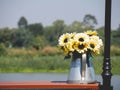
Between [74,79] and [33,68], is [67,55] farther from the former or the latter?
[33,68]

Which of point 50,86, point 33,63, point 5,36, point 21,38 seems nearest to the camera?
point 50,86

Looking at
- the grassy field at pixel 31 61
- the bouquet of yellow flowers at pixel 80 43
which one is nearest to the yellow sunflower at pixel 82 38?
the bouquet of yellow flowers at pixel 80 43

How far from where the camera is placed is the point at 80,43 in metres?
4.14

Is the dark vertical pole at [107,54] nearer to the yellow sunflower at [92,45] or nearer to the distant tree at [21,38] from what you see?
the yellow sunflower at [92,45]

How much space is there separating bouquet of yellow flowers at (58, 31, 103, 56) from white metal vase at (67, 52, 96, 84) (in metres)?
0.05

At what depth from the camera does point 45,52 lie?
2573 centimetres

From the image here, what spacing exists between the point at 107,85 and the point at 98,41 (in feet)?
1.21

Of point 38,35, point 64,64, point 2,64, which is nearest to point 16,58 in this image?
point 2,64

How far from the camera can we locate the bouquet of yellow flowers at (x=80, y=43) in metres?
4.14

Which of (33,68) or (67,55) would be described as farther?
(33,68)

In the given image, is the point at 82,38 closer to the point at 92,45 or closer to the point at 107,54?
the point at 92,45

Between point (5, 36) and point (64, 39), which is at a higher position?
point (5, 36)

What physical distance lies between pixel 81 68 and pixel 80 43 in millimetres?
195

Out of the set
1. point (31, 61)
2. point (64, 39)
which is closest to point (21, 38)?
point (31, 61)
